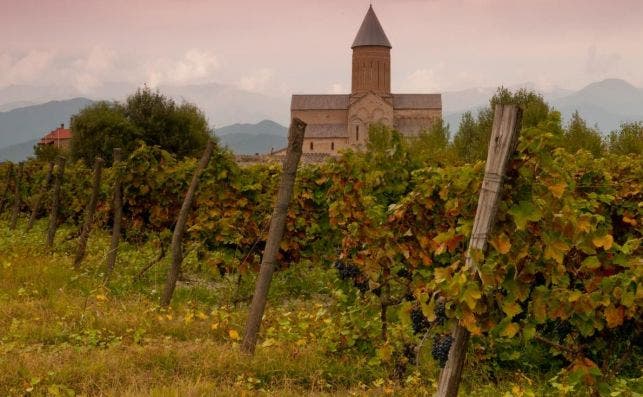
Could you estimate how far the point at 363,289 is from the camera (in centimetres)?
685

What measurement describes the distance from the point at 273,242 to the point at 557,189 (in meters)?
3.12

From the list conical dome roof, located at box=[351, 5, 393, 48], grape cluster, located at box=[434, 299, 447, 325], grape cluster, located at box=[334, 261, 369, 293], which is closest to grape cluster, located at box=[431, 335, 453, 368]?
grape cluster, located at box=[434, 299, 447, 325]

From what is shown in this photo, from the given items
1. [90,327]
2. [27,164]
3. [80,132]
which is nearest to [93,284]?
[90,327]

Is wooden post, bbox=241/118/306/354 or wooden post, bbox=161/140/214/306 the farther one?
wooden post, bbox=161/140/214/306

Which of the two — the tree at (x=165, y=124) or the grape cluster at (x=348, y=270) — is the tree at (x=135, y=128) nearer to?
the tree at (x=165, y=124)

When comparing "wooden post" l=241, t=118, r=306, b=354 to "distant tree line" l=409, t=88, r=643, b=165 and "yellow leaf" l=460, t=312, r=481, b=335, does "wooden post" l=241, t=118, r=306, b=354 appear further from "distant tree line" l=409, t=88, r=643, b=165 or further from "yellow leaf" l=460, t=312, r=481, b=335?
"distant tree line" l=409, t=88, r=643, b=165

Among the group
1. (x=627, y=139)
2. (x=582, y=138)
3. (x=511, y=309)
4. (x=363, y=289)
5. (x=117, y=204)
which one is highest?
(x=582, y=138)

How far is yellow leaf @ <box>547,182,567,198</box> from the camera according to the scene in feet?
12.3

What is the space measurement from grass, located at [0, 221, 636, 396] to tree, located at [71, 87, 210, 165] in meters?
39.2

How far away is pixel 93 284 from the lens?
30.3 feet

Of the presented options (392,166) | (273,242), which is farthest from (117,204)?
(273,242)

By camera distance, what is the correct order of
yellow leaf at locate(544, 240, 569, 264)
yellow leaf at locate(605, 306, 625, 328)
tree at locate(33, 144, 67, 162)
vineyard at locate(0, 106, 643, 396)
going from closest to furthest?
yellow leaf at locate(544, 240, 569, 264), vineyard at locate(0, 106, 643, 396), yellow leaf at locate(605, 306, 625, 328), tree at locate(33, 144, 67, 162)

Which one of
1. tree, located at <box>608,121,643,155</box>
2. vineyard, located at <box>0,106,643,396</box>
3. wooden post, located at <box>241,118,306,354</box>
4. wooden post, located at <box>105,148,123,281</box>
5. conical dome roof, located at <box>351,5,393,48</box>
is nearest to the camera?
vineyard, located at <box>0,106,643,396</box>

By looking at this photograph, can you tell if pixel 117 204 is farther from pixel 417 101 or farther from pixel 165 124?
pixel 417 101
